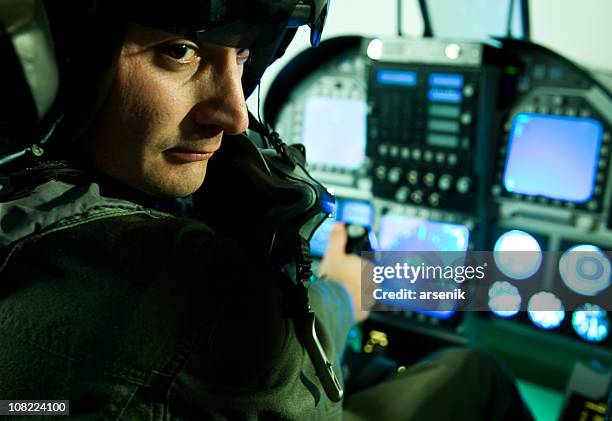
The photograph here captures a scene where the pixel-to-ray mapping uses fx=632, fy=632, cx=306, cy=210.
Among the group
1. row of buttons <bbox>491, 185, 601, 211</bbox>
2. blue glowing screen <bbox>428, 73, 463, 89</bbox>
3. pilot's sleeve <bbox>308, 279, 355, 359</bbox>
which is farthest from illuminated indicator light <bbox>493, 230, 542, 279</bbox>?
pilot's sleeve <bbox>308, 279, 355, 359</bbox>

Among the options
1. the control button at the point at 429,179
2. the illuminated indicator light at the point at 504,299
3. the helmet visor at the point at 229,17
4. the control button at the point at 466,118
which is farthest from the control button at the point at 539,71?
the helmet visor at the point at 229,17

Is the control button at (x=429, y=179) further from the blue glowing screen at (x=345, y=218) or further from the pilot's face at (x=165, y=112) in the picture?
the pilot's face at (x=165, y=112)

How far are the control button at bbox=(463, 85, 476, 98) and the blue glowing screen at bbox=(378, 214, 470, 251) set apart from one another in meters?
0.46

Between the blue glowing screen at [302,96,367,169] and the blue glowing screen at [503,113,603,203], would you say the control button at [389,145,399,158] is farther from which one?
the blue glowing screen at [503,113,603,203]

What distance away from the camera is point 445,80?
216 centimetres

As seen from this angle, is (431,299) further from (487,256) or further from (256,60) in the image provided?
(256,60)

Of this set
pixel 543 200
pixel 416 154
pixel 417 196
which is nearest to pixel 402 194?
pixel 417 196

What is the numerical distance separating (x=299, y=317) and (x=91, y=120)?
1.35 feet

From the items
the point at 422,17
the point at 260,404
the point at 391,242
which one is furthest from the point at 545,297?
the point at 260,404

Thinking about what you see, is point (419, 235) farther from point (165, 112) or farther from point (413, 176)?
point (165, 112)

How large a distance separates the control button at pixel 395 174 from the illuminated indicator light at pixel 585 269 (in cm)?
64

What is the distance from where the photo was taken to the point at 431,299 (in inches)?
92.8

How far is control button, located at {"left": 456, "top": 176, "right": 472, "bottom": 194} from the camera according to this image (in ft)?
7.34

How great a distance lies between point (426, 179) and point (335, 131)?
0.50 meters
